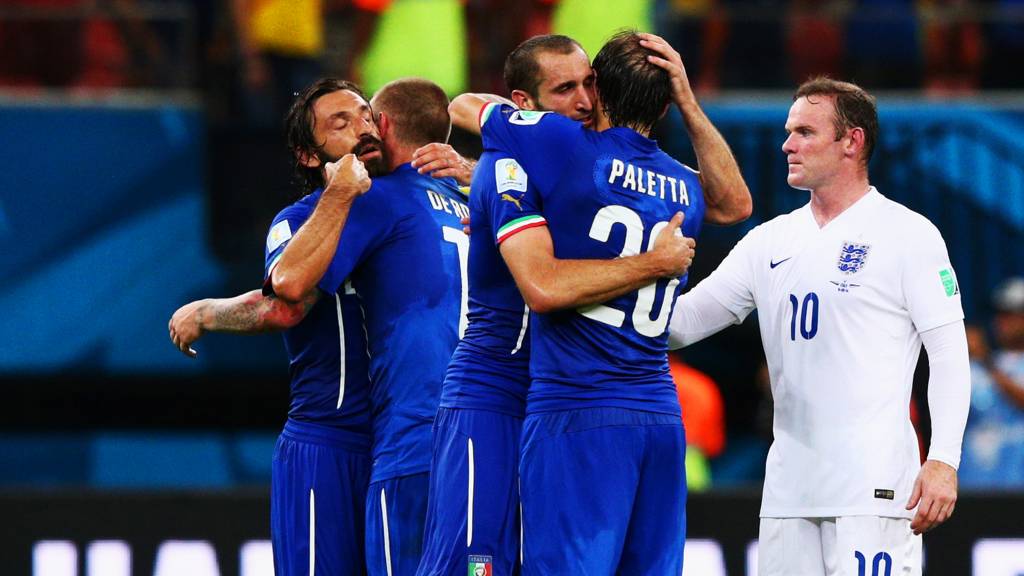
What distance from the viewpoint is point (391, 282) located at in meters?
5.46

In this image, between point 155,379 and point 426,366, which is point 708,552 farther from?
point 155,379

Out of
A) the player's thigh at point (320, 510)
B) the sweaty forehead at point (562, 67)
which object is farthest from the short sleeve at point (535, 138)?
the player's thigh at point (320, 510)

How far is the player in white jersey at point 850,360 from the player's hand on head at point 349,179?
1342mm

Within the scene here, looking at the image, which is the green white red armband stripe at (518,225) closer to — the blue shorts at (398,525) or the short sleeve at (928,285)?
the blue shorts at (398,525)

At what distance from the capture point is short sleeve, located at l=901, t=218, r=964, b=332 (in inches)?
210

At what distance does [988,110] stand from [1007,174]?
1.66 ft

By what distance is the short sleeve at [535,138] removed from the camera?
4902 mm

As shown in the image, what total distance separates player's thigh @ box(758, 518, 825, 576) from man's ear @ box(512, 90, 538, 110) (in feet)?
5.68

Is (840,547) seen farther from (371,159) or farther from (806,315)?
(371,159)

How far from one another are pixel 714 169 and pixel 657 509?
1187 mm

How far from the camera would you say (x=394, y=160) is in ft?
18.7

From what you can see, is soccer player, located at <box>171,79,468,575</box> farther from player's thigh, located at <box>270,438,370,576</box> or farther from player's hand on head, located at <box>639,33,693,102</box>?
player's hand on head, located at <box>639,33,693,102</box>

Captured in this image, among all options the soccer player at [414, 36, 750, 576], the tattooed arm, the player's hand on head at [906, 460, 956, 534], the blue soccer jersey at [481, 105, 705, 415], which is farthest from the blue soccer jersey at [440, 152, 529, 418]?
the player's hand on head at [906, 460, 956, 534]

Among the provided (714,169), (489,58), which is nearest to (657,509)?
(714,169)
